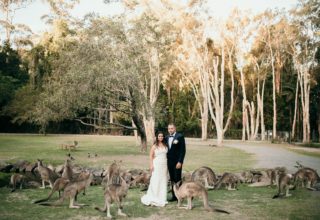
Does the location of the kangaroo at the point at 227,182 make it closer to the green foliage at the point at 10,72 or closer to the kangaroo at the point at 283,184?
the kangaroo at the point at 283,184

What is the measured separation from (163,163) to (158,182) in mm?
432

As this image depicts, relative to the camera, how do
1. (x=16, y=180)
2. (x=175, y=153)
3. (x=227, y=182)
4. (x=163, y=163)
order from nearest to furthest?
1. (x=163, y=163)
2. (x=175, y=153)
3. (x=16, y=180)
4. (x=227, y=182)

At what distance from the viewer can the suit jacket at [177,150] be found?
8608 millimetres

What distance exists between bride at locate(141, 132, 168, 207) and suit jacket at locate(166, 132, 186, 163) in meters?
0.16

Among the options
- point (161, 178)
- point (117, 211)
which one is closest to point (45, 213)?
point (117, 211)

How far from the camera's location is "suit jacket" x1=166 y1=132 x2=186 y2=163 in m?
8.61

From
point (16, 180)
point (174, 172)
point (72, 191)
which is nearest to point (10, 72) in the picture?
point (16, 180)

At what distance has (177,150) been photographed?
8641 millimetres

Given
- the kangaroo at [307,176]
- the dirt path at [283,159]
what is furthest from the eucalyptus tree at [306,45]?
the kangaroo at [307,176]

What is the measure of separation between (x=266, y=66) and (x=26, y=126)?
99.4 feet

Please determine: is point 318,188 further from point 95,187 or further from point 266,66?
point 266,66

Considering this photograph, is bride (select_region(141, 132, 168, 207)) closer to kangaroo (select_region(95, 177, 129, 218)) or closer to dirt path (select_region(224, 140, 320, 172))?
kangaroo (select_region(95, 177, 129, 218))

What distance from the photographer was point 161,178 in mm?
8469

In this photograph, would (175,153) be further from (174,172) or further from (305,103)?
(305,103)
